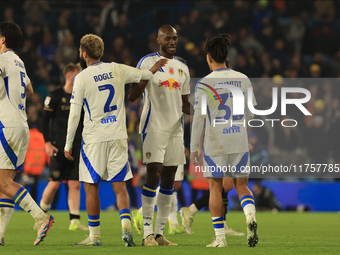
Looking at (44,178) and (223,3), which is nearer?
(44,178)

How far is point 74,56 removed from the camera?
16094 mm

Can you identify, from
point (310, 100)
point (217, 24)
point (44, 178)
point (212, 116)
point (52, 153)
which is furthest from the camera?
point (217, 24)

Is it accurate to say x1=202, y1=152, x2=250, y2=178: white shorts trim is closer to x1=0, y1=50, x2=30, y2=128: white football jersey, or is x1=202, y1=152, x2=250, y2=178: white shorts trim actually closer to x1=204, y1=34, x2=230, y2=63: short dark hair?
x1=204, y1=34, x2=230, y2=63: short dark hair

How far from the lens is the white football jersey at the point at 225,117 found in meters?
5.81

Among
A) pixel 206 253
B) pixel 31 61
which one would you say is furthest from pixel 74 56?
pixel 206 253

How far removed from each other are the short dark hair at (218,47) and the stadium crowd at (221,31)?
25.9 feet

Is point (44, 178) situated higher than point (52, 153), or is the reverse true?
point (52, 153)

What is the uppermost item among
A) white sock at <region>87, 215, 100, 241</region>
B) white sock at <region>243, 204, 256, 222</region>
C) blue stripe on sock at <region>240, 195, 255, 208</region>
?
blue stripe on sock at <region>240, 195, 255, 208</region>

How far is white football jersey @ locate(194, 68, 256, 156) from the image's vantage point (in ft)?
19.1

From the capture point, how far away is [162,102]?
616 centimetres

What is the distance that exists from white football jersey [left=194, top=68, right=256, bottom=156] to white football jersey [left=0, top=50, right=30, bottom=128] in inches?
80.1

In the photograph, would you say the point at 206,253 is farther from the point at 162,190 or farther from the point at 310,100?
the point at 310,100

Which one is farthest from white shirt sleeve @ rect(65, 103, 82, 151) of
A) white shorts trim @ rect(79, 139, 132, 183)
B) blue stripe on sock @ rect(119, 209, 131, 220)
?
blue stripe on sock @ rect(119, 209, 131, 220)

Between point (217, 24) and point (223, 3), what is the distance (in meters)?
1.46
